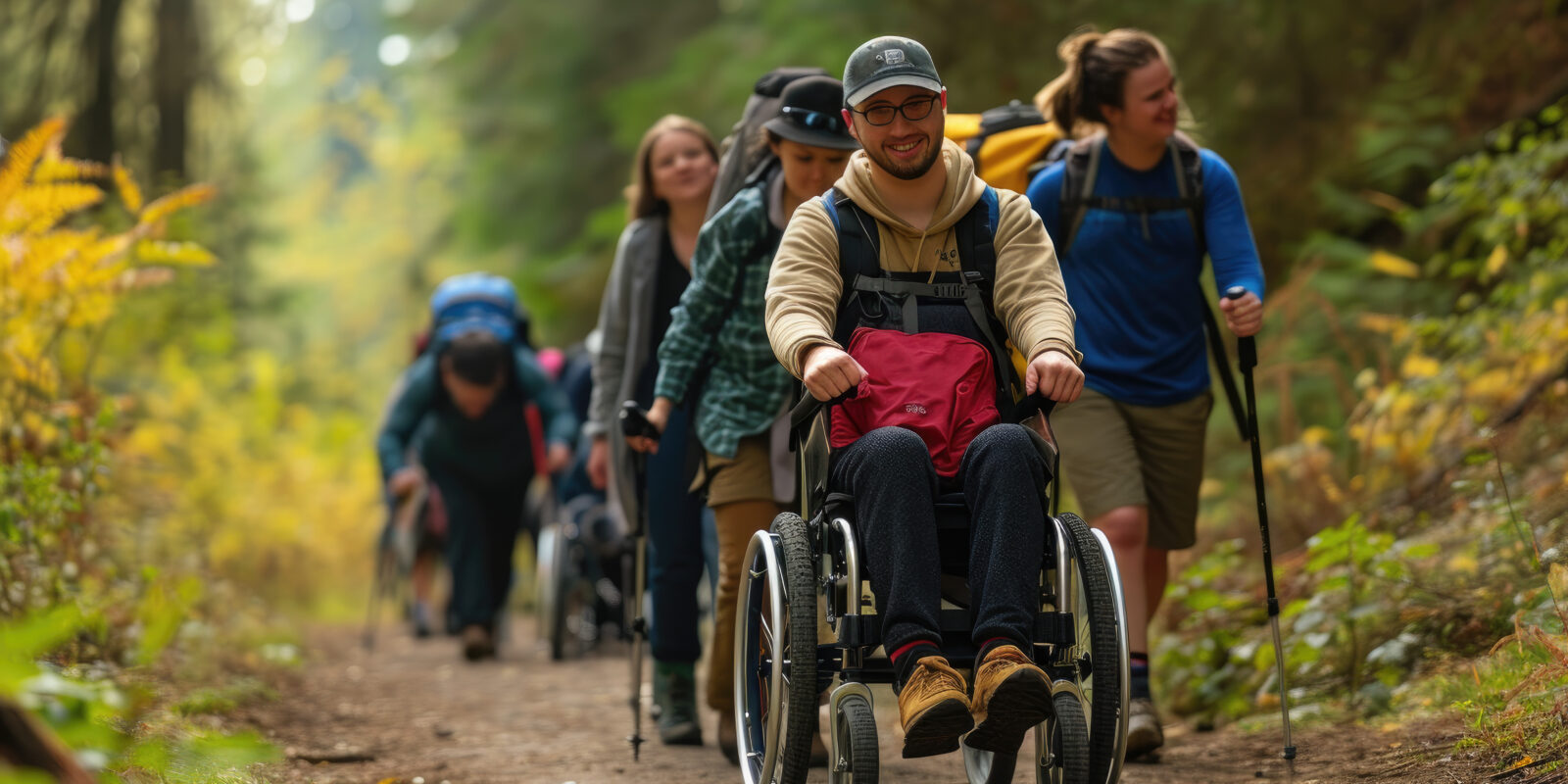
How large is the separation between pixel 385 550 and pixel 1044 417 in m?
7.74

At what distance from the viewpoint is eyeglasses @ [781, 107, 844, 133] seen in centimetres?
456

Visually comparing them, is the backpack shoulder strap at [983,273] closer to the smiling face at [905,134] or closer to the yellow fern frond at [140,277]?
the smiling face at [905,134]

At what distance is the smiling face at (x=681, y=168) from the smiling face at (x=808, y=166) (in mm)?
837

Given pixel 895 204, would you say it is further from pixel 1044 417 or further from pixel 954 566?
pixel 954 566

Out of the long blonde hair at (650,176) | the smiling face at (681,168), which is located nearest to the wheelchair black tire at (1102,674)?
the smiling face at (681,168)

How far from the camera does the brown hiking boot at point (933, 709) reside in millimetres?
2924

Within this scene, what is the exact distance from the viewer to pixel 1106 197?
15.5 ft

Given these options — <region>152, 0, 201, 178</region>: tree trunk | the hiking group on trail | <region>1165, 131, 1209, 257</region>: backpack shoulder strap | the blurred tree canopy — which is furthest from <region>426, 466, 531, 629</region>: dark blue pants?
<region>1165, 131, 1209, 257</region>: backpack shoulder strap

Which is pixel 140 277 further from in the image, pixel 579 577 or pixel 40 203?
pixel 579 577

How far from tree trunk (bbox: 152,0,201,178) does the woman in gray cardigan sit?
23.8 ft

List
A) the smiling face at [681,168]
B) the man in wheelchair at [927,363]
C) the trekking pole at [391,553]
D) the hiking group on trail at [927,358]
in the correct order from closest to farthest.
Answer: the man in wheelchair at [927,363] → the hiking group on trail at [927,358] → the smiling face at [681,168] → the trekking pole at [391,553]

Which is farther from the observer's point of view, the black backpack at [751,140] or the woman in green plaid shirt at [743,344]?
the black backpack at [751,140]

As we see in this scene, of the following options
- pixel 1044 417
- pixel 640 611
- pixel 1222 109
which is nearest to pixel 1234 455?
pixel 1222 109

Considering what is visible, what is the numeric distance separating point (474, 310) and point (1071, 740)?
599 cm
